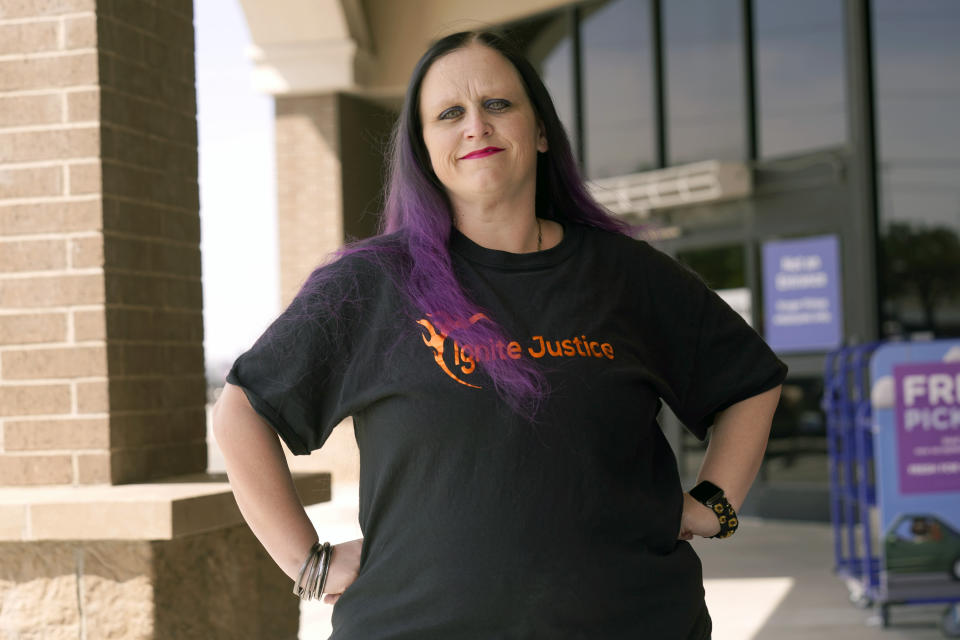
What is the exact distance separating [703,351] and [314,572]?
84 centimetres

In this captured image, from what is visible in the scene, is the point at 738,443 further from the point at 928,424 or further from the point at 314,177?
the point at 314,177

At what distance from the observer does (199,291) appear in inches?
127

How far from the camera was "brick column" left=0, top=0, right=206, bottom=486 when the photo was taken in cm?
278

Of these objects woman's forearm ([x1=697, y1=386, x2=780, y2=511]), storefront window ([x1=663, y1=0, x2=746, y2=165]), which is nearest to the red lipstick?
woman's forearm ([x1=697, y1=386, x2=780, y2=511])

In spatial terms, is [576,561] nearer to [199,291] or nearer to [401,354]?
[401,354]

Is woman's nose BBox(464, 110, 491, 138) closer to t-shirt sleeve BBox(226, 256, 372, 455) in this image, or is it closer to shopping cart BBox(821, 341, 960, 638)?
t-shirt sleeve BBox(226, 256, 372, 455)

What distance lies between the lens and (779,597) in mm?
6262

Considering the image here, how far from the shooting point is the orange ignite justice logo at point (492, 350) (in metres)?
1.83

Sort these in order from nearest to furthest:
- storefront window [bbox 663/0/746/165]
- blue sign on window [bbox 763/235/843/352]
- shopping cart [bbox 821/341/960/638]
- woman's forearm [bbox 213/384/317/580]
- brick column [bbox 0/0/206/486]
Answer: woman's forearm [bbox 213/384/317/580] → brick column [bbox 0/0/206/486] → shopping cart [bbox 821/341/960/638] → blue sign on window [bbox 763/235/843/352] → storefront window [bbox 663/0/746/165]

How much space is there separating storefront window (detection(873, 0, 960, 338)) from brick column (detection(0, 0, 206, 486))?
22.2ft

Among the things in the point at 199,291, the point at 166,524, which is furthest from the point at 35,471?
the point at 199,291

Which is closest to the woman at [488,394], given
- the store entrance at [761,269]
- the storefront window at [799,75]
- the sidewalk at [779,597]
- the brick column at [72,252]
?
the brick column at [72,252]

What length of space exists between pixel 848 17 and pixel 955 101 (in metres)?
1.03

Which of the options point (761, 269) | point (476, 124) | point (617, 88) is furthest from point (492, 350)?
point (617, 88)
